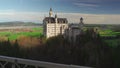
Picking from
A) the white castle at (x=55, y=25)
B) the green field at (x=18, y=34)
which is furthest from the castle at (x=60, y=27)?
the green field at (x=18, y=34)

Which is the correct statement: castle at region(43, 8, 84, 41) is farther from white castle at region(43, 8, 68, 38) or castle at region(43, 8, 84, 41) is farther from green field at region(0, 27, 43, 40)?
green field at region(0, 27, 43, 40)

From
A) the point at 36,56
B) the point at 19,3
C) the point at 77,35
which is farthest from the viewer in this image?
the point at 19,3

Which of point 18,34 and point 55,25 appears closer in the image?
point 55,25

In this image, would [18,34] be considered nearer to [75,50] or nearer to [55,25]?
[55,25]

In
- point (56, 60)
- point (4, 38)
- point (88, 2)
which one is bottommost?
point (56, 60)

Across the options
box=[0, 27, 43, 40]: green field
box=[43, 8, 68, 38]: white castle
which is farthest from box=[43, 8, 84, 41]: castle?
box=[0, 27, 43, 40]: green field

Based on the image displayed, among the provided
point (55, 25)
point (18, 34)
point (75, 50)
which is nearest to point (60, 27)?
point (55, 25)

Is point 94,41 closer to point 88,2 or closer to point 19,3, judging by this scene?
point 88,2

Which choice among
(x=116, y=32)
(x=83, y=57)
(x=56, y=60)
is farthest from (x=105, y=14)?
(x=56, y=60)
